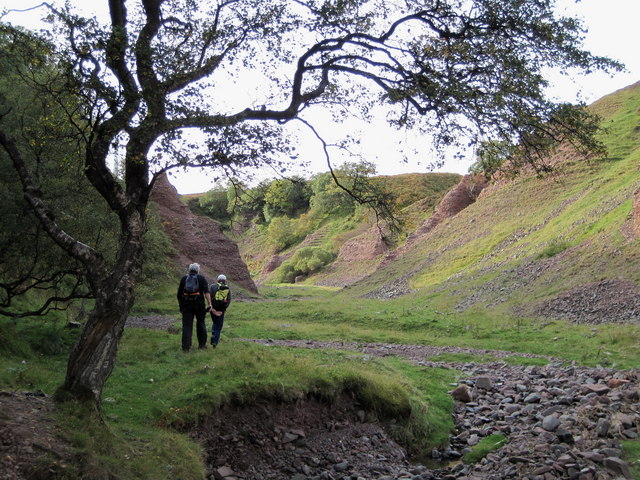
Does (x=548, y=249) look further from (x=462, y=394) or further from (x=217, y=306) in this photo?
(x=217, y=306)

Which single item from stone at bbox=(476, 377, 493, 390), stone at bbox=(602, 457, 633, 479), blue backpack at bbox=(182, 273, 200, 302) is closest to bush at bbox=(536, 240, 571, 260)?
stone at bbox=(476, 377, 493, 390)

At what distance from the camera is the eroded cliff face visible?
127ft

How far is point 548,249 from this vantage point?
33.1 m

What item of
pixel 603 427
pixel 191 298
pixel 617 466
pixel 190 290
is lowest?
pixel 617 466

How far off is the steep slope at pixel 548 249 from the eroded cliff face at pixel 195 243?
1289 centimetres

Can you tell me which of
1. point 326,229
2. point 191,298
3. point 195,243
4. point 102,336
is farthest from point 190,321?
point 326,229

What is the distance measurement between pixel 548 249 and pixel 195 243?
24.0 meters

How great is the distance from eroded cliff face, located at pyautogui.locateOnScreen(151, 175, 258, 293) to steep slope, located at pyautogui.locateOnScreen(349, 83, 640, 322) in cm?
1289

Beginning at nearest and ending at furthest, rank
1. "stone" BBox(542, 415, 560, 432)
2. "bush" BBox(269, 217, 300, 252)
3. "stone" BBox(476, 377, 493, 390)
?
1. "stone" BBox(542, 415, 560, 432)
2. "stone" BBox(476, 377, 493, 390)
3. "bush" BBox(269, 217, 300, 252)

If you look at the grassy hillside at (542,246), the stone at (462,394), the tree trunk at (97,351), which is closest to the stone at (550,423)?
the stone at (462,394)

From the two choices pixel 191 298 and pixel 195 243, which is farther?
pixel 195 243

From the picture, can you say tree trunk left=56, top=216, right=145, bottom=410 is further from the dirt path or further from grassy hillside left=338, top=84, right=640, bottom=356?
grassy hillside left=338, top=84, right=640, bottom=356

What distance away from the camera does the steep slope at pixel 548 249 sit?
24844mm

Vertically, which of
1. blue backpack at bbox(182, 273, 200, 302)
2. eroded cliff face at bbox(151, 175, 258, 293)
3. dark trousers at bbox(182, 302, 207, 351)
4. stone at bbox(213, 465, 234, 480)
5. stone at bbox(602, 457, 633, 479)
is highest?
eroded cliff face at bbox(151, 175, 258, 293)
